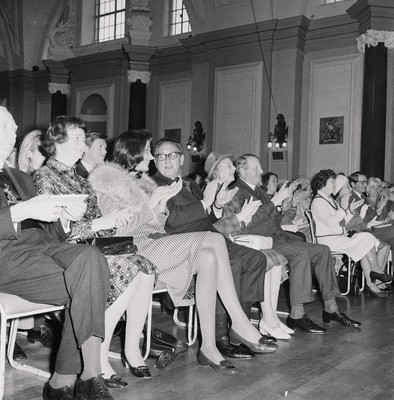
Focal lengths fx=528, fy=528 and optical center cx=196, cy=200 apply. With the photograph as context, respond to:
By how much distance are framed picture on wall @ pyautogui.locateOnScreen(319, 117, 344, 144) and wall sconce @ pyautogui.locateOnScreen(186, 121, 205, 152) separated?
297cm

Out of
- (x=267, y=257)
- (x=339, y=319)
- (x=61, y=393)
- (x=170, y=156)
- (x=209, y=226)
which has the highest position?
(x=170, y=156)

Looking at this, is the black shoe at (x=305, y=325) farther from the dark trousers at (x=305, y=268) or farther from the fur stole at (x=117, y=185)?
the fur stole at (x=117, y=185)

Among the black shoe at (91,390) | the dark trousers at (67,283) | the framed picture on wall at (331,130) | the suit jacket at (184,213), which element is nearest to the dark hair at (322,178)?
the suit jacket at (184,213)

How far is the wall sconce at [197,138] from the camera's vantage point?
1334 cm

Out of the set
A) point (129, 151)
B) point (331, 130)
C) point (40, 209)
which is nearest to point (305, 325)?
point (129, 151)

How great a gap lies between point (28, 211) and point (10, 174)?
1.61ft

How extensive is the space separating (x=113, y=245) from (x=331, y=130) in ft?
32.1

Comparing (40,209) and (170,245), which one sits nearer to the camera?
(40,209)

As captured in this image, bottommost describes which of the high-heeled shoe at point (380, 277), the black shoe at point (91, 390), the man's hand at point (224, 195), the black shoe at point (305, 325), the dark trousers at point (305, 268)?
the black shoe at point (305, 325)

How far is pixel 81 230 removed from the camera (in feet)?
9.88

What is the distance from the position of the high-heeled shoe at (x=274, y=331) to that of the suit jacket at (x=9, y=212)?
75.4 inches

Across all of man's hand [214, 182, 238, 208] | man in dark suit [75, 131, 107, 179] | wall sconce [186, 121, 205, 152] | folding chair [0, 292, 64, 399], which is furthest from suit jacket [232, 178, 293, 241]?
wall sconce [186, 121, 205, 152]

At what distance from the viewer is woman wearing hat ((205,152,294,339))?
417cm

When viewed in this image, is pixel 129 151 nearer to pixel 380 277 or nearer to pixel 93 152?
pixel 93 152
